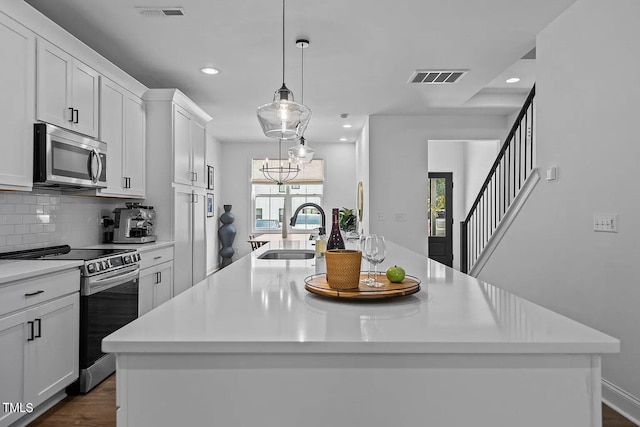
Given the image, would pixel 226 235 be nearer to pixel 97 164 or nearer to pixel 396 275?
pixel 97 164

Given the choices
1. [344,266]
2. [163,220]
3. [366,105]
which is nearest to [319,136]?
[366,105]

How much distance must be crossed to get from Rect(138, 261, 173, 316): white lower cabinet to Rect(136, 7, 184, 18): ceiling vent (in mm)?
2018

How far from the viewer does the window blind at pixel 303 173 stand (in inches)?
352

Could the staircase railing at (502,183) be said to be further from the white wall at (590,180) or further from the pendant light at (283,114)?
the pendant light at (283,114)

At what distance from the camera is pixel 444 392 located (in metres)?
0.96

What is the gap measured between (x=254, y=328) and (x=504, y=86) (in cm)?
551

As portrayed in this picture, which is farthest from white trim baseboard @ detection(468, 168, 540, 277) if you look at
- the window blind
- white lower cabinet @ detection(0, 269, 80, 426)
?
the window blind

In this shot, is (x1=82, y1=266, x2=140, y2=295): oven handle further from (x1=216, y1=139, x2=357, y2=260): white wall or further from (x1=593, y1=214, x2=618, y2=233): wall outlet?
(x1=216, y1=139, x2=357, y2=260): white wall

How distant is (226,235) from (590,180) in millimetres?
6888

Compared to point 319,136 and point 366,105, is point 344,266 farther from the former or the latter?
point 319,136

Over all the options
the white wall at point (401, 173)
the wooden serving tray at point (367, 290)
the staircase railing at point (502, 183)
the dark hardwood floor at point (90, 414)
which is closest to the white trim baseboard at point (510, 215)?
the staircase railing at point (502, 183)

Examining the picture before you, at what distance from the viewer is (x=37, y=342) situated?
7.52 feet

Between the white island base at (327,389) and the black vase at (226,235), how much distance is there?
7.71m

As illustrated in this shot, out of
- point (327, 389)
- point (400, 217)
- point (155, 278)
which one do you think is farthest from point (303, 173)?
point (327, 389)
